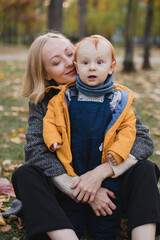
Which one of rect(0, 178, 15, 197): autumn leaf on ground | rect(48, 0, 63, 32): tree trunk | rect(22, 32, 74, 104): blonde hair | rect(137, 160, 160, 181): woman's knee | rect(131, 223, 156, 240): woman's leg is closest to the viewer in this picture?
rect(131, 223, 156, 240): woman's leg

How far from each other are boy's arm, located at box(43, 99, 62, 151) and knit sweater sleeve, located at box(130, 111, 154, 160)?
0.51 metres

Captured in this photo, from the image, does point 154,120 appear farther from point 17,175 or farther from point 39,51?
point 17,175

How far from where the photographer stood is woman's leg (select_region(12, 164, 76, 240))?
175 cm

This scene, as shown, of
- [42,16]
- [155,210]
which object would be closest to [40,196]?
[155,210]

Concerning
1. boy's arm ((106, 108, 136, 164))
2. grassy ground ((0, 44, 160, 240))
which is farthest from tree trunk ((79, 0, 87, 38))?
boy's arm ((106, 108, 136, 164))

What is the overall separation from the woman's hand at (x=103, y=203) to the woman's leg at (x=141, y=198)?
3.4 inches

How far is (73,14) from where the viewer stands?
123 feet

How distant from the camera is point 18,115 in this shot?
5.09 meters

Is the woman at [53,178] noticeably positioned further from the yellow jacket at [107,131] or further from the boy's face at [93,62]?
the boy's face at [93,62]

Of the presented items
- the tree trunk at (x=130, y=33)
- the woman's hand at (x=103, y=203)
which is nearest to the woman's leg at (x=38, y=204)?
the woman's hand at (x=103, y=203)

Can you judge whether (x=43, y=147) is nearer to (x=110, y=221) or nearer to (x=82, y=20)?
(x=110, y=221)

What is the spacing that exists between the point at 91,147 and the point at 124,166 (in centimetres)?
24

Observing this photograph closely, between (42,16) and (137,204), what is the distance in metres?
30.5

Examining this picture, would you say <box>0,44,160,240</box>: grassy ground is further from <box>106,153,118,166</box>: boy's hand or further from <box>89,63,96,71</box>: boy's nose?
<box>89,63,96,71</box>: boy's nose
